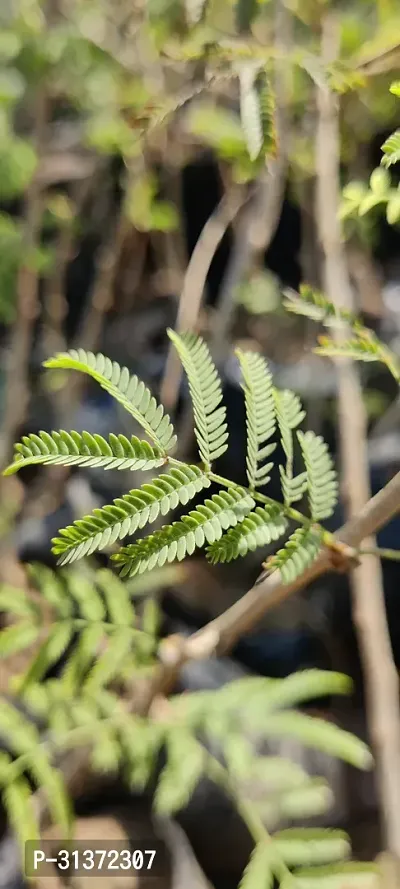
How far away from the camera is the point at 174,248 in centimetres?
137

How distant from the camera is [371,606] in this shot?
798 mm

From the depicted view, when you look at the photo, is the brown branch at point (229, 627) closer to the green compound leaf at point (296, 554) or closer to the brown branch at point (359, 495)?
the green compound leaf at point (296, 554)

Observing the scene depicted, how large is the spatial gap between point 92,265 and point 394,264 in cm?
68

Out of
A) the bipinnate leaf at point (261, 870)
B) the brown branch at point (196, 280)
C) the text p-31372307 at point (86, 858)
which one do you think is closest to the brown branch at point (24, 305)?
the brown branch at point (196, 280)

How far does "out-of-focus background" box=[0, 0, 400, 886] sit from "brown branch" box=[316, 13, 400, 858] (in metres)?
0.05

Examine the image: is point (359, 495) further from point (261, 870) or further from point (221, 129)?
point (221, 129)

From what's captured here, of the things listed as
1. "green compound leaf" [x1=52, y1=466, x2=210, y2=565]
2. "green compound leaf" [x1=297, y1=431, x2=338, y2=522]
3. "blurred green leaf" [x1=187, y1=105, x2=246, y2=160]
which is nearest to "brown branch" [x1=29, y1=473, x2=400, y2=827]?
"green compound leaf" [x1=297, y1=431, x2=338, y2=522]

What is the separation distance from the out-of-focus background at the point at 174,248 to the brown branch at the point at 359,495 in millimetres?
52

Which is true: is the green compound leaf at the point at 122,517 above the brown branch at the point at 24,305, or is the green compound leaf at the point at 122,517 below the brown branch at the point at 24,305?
below

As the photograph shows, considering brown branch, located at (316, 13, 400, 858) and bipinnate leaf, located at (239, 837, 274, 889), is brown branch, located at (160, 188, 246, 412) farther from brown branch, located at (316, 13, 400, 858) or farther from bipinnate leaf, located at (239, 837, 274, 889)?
bipinnate leaf, located at (239, 837, 274, 889)

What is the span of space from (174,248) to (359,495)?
76 centimetres

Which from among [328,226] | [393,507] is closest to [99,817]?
[393,507]

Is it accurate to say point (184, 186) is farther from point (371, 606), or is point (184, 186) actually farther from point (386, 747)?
point (386, 747)

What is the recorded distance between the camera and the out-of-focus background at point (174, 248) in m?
1.02
